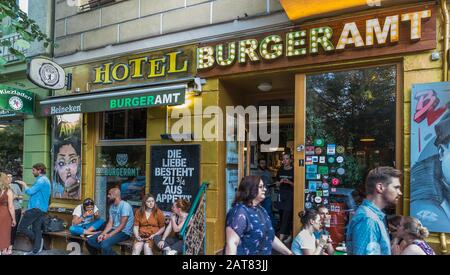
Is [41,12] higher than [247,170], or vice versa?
[41,12]

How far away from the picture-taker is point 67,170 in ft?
24.3

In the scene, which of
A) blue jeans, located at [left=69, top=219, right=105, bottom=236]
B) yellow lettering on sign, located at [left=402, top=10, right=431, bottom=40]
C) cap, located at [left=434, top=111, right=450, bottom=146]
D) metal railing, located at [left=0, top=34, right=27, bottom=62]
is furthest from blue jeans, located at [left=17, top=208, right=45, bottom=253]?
yellow lettering on sign, located at [left=402, top=10, right=431, bottom=40]

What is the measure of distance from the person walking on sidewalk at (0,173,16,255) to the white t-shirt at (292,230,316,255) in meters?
5.37

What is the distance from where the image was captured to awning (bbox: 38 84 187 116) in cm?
577

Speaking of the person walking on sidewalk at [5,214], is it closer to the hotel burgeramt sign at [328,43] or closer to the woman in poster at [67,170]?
the woman in poster at [67,170]

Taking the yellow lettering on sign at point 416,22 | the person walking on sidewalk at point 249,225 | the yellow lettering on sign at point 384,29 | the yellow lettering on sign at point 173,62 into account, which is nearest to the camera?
the person walking on sidewalk at point 249,225

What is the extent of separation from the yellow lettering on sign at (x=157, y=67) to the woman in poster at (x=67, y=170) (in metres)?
2.24

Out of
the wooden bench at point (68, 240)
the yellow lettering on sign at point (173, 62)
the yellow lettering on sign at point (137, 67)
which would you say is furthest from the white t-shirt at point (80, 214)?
the yellow lettering on sign at point (173, 62)

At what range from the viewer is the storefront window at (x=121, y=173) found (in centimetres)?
688

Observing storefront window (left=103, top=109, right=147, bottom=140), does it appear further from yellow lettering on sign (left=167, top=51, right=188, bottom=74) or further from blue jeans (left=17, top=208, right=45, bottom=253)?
blue jeans (left=17, top=208, right=45, bottom=253)

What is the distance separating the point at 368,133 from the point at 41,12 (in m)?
7.36

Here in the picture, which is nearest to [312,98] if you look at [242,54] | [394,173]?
[242,54]

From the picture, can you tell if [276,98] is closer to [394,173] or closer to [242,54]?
[242,54]

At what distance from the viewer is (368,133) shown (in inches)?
193
